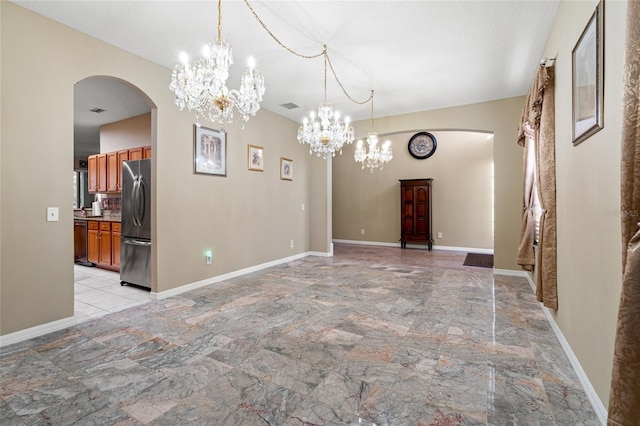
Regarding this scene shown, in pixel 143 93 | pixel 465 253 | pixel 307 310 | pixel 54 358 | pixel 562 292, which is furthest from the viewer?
pixel 465 253

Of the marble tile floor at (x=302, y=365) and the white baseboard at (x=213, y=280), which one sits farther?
the white baseboard at (x=213, y=280)

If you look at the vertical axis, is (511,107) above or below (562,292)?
above

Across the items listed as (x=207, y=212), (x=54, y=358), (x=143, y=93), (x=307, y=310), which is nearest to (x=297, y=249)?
(x=207, y=212)

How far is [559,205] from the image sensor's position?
2570 mm

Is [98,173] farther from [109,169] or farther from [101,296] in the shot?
[101,296]

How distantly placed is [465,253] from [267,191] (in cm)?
496

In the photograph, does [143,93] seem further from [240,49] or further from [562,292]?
[562,292]

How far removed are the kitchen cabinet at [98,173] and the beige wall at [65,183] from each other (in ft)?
9.38

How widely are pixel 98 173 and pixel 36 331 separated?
407 centimetres

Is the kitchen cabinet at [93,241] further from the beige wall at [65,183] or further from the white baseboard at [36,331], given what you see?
the white baseboard at [36,331]

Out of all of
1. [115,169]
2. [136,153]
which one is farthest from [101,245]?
[136,153]

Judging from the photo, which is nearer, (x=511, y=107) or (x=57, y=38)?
(x=57, y=38)

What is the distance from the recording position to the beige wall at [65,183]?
2.55 metres

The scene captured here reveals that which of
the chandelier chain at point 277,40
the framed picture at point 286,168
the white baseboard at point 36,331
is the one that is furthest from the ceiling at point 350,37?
the white baseboard at point 36,331
